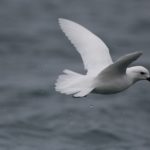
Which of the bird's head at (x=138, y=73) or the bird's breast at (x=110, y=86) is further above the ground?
the bird's head at (x=138, y=73)

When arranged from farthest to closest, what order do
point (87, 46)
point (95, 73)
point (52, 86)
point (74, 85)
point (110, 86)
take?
point (52, 86), point (87, 46), point (95, 73), point (110, 86), point (74, 85)

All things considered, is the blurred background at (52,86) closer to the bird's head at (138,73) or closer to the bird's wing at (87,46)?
the bird's wing at (87,46)

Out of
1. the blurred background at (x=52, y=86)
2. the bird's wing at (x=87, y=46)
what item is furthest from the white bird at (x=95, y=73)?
the blurred background at (x=52, y=86)

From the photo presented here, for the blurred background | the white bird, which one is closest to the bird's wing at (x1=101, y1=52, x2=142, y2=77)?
the white bird

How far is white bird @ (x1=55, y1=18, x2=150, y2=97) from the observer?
10.0 m

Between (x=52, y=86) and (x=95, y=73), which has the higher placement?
(x=52, y=86)

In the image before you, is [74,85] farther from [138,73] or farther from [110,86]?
[138,73]

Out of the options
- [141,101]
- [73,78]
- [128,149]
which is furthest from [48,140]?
[73,78]

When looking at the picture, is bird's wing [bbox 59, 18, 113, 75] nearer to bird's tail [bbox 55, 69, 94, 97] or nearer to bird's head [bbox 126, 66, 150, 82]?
bird's head [bbox 126, 66, 150, 82]

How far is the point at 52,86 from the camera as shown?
49.9 feet

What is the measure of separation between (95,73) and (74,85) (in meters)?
0.67

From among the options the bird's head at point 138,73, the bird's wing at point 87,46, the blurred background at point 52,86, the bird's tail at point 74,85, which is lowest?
the bird's tail at point 74,85

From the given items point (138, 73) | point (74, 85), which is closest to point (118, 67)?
point (74, 85)

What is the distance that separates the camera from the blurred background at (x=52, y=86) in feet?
46.4
